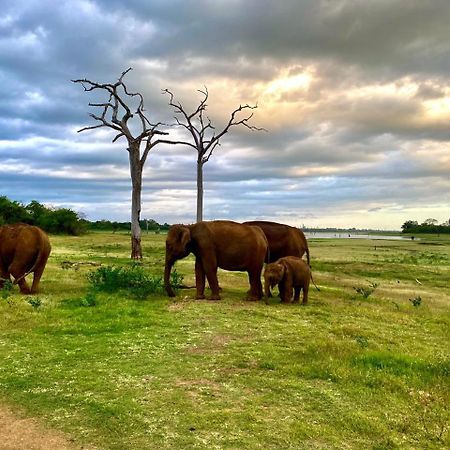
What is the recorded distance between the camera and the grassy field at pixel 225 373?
6191mm

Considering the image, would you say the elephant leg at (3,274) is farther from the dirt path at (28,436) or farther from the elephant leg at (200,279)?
the dirt path at (28,436)

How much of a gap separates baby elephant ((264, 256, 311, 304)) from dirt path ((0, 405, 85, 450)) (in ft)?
30.2

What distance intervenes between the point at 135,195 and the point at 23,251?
14740mm

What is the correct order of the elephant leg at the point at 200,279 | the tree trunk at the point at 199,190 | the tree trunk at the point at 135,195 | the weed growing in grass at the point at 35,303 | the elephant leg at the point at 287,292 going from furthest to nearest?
1. the tree trunk at the point at 199,190
2. the tree trunk at the point at 135,195
3. the elephant leg at the point at 200,279
4. the elephant leg at the point at 287,292
5. the weed growing in grass at the point at 35,303

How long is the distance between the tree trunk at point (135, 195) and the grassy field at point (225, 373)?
15.1 metres

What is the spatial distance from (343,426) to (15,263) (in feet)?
41.1

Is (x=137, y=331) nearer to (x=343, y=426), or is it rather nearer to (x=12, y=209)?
(x=343, y=426)

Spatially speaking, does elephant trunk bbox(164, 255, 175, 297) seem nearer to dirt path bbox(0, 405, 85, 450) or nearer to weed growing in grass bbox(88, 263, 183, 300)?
weed growing in grass bbox(88, 263, 183, 300)

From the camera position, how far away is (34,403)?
7043mm

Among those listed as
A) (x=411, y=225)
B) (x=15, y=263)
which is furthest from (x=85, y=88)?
(x=411, y=225)

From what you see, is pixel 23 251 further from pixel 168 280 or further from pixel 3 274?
pixel 168 280

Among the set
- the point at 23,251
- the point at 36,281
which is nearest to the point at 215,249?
the point at 36,281

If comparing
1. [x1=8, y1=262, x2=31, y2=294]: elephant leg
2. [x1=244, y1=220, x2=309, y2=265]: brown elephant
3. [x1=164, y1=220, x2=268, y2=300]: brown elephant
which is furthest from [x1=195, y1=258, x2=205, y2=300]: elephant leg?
[x1=8, y1=262, x2=31, y2=294]: elephant leg

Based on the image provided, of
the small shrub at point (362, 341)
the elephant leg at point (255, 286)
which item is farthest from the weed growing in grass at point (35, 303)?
the small shrub at point (362, 341)
